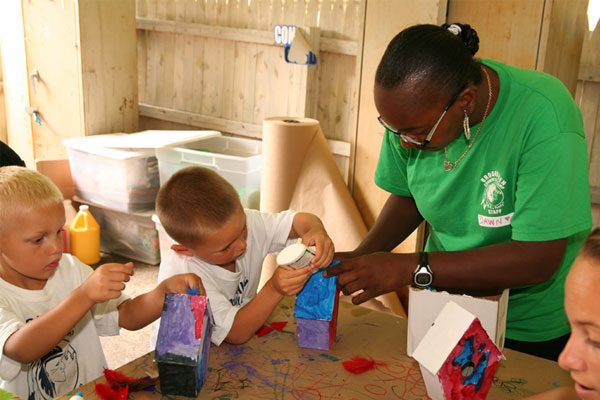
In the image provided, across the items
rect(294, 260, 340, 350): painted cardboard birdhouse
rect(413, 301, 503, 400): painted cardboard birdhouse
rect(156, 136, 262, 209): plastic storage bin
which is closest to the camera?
rect(413, 301, 503, 400): painted cardboard birdhouse

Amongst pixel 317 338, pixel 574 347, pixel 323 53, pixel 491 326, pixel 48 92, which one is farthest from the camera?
pixel 48 92

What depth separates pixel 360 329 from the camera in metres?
1.53

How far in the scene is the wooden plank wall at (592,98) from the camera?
3146mm

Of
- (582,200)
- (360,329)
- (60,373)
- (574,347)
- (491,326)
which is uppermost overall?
(582,200)

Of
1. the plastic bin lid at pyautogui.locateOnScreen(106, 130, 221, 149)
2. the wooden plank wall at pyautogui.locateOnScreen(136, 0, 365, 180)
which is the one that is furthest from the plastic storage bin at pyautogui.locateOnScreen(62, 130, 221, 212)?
the wooden plank wall at pyautogui.locateOnScreen(136, 0, 365, 180)

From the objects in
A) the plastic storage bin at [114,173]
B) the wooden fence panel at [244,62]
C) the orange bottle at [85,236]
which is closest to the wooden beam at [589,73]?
the wooden fence panel at [244,62]

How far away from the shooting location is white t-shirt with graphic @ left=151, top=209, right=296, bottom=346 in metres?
1.43

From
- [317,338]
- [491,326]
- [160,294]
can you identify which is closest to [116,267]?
[160,294]

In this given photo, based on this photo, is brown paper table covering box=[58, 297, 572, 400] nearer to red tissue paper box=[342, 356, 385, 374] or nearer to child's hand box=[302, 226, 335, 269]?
red tissue paper box=[342, 356, 385, 374]

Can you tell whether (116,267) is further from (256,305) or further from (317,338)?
(317,338)

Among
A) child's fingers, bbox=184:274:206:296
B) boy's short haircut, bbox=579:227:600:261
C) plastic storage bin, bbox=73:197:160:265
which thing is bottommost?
plastic storage bin, bbox=73:197:160:265

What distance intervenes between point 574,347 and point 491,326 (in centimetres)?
35

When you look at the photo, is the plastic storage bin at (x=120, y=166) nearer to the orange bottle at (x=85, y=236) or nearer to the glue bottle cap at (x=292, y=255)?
the orange bottle at (x=85, y=236)

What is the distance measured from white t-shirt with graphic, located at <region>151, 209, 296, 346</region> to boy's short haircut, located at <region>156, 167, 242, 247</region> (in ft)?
0.30
